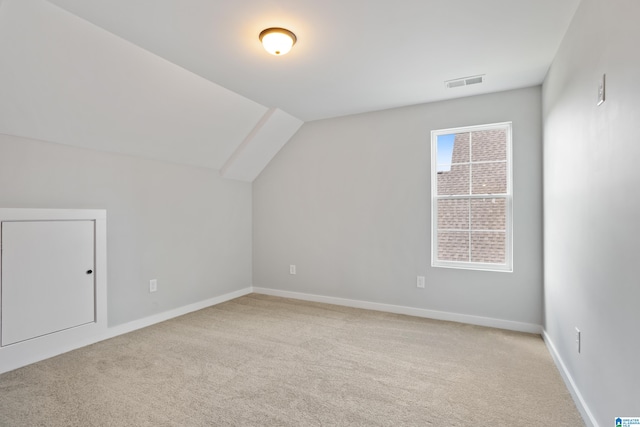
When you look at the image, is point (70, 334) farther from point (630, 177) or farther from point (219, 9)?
point (630, 177)

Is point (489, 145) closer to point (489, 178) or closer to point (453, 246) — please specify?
point (489, 178)

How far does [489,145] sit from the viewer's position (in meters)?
3.57

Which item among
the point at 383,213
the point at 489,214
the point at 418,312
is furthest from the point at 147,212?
the point at 489,214

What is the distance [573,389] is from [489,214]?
6.04 feet

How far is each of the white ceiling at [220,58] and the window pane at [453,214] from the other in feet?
3.83

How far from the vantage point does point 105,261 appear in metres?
3.12

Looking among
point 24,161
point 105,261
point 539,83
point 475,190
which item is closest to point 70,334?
point 105,261

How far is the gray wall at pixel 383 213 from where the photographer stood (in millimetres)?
3332

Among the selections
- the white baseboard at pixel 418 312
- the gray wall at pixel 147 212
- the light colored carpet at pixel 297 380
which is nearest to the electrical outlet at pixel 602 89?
the light colored carpet at pixel 297 380

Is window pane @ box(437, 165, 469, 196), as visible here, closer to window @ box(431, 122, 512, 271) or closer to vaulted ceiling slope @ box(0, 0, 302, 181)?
window @ box(431, 122, 512, 271)

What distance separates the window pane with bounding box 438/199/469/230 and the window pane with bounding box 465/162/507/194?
0.68 feet

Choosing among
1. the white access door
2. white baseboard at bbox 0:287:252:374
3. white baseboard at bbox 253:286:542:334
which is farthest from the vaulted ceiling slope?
white baseboard at bbox 253:286:542:334

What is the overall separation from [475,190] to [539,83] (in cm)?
117

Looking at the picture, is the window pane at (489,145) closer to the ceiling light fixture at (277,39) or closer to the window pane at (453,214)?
the window pane at (453,214)
